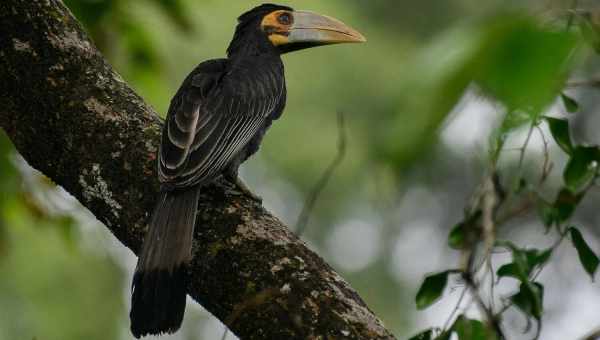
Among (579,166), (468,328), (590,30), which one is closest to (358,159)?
(579,166)

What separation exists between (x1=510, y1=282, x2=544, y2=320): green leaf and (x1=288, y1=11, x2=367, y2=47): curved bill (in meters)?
2.26

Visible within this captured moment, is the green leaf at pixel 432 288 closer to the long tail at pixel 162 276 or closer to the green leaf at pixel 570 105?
the green leaf at pixel 570 105

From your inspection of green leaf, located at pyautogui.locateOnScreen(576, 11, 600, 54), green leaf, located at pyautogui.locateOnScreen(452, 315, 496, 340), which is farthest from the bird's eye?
green leaf, located at pyautogui.locateOnScreen(576, 11, 600, 54)

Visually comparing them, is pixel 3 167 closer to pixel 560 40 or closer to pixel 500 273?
pixel 500 273

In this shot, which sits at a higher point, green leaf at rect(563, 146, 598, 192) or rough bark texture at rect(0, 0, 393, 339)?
rough bark texture at rect(0, 0, 393, 339)

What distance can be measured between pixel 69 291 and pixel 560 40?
8.17 meters

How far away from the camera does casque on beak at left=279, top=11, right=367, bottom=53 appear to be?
395 centimetres

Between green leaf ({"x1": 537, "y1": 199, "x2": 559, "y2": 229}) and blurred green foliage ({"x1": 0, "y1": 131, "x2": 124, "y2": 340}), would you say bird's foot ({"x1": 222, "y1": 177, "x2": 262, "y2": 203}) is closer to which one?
green leaf ({"x1": 537, "y1": 199, "x2": 559, "y2": 229})

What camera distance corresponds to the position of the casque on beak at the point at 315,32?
13.0ft

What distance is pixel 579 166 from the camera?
204 cm

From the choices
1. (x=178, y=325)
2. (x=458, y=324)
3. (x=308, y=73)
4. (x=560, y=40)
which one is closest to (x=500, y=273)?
(x=458, y=324)

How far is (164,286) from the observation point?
233cm

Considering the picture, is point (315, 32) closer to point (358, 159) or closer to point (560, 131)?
point (560, 131)

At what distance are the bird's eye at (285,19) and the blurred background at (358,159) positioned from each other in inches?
18.7
